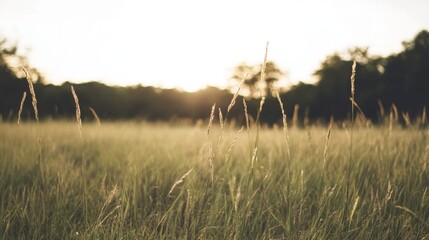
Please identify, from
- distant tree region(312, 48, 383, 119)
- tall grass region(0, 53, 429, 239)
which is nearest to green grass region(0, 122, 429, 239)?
tall grass region(0, 53, 429, 239)

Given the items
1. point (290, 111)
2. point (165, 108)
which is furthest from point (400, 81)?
point (165, 108)

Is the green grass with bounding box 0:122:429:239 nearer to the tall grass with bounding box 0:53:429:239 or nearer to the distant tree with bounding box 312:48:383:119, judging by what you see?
the tall grass with bounding box 0:53:429:239

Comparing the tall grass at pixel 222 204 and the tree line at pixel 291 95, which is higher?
the tree line at pixel 291 95

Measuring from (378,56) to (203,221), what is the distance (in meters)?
27.5

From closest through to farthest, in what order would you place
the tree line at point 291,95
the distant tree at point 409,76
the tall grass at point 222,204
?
the tall grass at point 222,204
the tree line at point 291,95
the distant tree at point 409,76

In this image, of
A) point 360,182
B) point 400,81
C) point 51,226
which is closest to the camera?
point 51,226

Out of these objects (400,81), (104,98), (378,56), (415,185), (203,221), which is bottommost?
(203,221)

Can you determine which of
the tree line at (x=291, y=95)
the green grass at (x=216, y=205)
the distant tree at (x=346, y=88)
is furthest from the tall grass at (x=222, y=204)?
the distant tree at (x=346, y=88)

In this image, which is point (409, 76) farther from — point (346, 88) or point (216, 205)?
point (216, 205)

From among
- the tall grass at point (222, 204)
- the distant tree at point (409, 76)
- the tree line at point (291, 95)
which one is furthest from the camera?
the distant tree at point (409, 76)

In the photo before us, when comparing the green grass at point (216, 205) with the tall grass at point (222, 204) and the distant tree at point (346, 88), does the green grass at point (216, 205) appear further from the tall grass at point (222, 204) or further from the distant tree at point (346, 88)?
the distant tree at point (346, 88)

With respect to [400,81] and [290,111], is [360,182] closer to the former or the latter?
[290,111]

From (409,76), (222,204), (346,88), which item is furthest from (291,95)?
(222,204)

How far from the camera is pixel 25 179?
203cm
